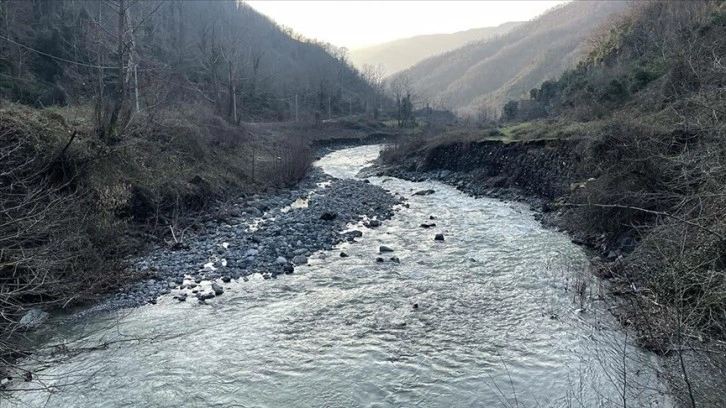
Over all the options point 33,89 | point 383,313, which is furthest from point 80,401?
point 33,89

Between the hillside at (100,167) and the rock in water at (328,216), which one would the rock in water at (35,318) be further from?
the rock in water at (328,216)

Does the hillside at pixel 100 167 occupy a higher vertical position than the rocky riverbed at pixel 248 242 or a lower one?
higher

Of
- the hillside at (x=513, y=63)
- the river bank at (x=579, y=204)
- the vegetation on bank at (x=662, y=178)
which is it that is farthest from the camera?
the hillside at (x=513, y=63)

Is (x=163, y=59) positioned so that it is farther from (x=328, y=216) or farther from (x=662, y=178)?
(x=662, y=178)

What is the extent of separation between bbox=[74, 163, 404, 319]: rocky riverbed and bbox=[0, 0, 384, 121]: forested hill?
586 cm

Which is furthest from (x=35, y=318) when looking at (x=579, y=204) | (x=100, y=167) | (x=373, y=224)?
(x=579, y=204)

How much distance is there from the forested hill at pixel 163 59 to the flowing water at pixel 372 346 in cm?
723

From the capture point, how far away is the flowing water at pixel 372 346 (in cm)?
643

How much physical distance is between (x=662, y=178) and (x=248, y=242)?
467 inches

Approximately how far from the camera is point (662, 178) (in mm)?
11469

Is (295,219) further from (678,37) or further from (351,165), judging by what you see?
(678,37)

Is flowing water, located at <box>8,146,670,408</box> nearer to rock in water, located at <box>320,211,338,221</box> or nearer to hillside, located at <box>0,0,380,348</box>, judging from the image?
hillside, located at <box>0,0,380,348</box>

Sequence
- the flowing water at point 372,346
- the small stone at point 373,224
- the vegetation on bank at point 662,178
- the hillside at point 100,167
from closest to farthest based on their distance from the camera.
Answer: the flowing water at point 372,346 < the vegetation on bank at point 662,178 < the hillside at point 100,167 < the small stone at point 373,224

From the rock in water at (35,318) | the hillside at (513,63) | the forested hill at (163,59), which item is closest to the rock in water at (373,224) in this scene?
the forested hill at (163,59)
